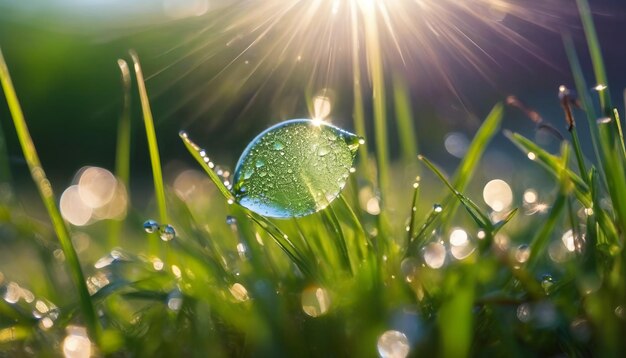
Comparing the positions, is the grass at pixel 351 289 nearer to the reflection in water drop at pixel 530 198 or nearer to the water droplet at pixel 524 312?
the water droplet at pixel 524 312

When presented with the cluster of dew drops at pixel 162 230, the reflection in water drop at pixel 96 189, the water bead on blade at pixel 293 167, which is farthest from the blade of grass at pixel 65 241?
the reflection in water drop at pixel 96 189

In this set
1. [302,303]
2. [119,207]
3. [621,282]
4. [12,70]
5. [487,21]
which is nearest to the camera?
[621,282]

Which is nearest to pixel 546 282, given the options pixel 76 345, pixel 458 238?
pixel 458 238

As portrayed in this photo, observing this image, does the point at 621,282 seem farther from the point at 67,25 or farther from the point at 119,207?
the point at 67,25

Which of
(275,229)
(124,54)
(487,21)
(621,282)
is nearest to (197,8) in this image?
(124,54)

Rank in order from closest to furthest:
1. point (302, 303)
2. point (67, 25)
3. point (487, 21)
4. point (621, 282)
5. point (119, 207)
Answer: point (621, 282), point (302, 303), point (119, 207), point (487, 21), point (67, 25)

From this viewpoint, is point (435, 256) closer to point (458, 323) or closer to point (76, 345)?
point (458, 323)

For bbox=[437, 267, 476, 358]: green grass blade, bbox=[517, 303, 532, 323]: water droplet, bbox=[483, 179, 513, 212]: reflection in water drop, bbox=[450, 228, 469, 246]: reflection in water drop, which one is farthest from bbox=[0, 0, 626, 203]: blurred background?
bbox=[437, 267, 476, 358]: green grass blade
